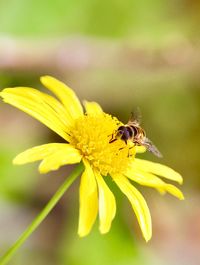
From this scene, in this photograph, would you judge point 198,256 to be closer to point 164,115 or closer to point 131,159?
point 164,115

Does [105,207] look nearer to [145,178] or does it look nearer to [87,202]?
[87,202]

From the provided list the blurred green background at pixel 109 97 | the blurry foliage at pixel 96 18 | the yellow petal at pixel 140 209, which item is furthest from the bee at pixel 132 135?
the blurry foliage at pixel 96 18

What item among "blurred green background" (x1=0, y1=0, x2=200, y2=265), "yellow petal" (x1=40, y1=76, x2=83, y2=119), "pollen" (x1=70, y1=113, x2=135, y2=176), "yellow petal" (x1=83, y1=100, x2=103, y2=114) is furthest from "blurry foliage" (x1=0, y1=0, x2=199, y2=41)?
"pollen" (x1=70, y1=113, x2=135, y2=176)

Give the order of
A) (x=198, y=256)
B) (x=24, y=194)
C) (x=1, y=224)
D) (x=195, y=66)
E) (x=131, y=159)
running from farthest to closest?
(x=195, y=66) < (x=198, y=256) < (x=24, y=194) < (x=1, y=224) < (x=131, y=159)

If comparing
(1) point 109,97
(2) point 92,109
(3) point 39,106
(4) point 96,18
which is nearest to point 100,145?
(3) point 39,106

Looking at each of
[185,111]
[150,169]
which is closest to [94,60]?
[185,111]

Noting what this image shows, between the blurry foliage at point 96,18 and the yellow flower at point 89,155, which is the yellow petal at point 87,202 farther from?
the blurry foliage at point 96,18
